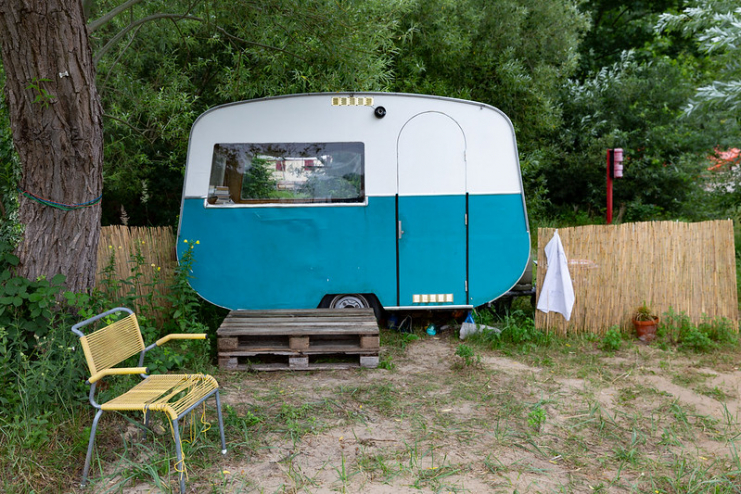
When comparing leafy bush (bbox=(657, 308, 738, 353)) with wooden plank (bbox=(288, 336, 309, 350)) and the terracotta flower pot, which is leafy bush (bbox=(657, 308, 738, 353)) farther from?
wooden plank (bbox=(288, 336, 309, 350))

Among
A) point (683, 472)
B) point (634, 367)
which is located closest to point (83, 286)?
point (683, 472)

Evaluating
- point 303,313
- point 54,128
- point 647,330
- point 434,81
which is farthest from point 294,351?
point 434,81

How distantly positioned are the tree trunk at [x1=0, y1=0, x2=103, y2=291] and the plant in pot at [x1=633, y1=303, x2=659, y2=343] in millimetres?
5602

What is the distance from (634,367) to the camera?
587 cm

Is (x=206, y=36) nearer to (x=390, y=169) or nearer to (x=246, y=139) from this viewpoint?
(x=246, y=139)

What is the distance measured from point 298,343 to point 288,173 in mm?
1972

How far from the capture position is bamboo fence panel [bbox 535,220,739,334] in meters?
6.66

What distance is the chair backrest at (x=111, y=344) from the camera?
3.58 m

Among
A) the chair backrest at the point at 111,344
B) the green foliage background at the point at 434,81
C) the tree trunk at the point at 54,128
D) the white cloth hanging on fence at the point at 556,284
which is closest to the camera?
the chair backrest at the point at 111,344

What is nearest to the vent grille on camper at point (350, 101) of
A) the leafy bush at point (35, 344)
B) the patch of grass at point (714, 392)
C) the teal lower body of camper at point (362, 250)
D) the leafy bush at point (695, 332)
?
the teal lower body of camper at point (362, 250)

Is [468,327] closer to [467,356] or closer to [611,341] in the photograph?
[467,356]

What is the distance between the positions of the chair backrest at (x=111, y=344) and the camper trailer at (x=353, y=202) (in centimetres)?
243

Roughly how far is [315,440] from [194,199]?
3.39 m

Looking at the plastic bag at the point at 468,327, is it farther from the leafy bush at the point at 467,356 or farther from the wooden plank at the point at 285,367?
the wooden plank at the point at 285,367
